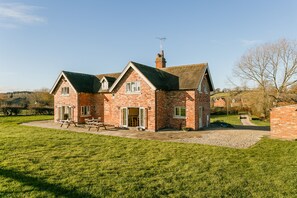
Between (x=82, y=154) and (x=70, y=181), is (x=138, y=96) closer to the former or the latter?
(x=82, y=154)

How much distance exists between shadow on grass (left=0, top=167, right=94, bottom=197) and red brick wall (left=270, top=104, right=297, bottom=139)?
15.5 meters

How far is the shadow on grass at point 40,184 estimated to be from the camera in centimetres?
615

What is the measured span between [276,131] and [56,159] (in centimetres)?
1605

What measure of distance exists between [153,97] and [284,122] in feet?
37.5

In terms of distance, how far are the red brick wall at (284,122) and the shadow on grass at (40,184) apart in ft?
50.7

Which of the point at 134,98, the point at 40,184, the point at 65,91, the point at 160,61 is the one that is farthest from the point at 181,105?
the point at 65,91

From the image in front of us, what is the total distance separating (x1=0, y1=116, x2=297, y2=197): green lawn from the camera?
21.2 feet

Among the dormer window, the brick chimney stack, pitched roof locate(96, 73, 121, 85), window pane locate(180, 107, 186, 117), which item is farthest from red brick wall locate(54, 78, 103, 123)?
window pane locate(180, 107, 186, 117)

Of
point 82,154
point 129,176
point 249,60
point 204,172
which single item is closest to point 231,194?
point 204,172

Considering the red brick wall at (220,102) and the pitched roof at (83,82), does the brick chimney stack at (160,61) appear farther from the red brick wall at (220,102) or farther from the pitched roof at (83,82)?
the red brick wall at (220,102)

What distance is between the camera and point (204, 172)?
8.23m

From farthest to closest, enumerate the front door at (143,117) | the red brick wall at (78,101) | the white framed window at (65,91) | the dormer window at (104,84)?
the white framed window at (65,91) < the dormer window at (104,84) < the red brick wall at (78,101) < the front door at (143,117)

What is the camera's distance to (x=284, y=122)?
50.8 feet

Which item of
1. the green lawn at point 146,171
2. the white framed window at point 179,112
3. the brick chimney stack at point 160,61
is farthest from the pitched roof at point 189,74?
the green lawn at point 146,171
